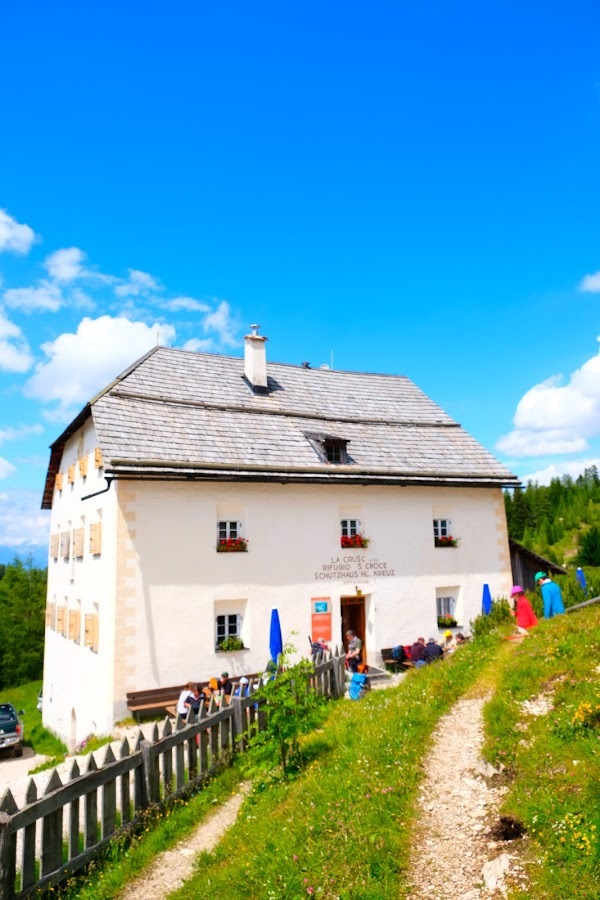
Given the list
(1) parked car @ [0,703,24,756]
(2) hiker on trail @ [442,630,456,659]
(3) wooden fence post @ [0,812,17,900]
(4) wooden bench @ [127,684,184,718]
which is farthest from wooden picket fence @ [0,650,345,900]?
(1) parked car @ [0,703,24,756]

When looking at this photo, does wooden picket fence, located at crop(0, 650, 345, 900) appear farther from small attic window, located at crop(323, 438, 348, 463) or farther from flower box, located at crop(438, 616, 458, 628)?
flower box, located at crop(438, 616, 458, 628)

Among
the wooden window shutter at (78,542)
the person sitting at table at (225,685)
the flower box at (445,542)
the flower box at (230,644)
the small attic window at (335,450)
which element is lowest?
the person sitting at table at (225,685)

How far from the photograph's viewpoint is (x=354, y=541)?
1894cm

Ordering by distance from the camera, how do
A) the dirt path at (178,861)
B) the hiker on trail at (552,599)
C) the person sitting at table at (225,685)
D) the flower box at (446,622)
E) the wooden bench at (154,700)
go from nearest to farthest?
the dirt path at (178,861) < the hiker on trail at (552,599) < the person sitting at table at (225,685) < the wooden bench at (154,700) < the flower box at (446,622)

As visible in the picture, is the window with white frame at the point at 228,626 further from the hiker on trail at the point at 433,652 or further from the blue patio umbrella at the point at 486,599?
the blue patio umbrella at the point at 486,599

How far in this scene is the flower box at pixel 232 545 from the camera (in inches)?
662

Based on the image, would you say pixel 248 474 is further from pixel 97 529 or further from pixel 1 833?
pixel 1 833

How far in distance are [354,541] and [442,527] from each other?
3.74 m

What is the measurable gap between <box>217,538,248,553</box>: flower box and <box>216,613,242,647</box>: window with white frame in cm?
175

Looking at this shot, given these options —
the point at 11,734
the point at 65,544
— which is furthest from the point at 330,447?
the point at 11,734

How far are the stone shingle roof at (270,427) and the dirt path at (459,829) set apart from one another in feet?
35.2

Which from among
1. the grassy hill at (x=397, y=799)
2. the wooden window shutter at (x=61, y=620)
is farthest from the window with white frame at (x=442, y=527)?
the wooden window shutter at (x=61, y=620)

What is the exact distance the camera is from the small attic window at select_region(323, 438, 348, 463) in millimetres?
19828

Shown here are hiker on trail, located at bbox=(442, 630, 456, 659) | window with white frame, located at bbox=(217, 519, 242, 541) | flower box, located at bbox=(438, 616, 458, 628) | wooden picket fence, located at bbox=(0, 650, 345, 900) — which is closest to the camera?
wooden picket fence, located at bbox=(0, 650, 345, 900)
